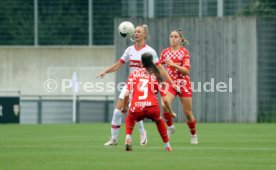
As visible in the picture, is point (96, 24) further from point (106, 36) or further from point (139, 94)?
point (139, 94)

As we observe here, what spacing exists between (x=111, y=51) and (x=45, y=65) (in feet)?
9.02

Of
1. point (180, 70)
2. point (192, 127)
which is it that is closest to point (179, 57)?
point (180, 70)

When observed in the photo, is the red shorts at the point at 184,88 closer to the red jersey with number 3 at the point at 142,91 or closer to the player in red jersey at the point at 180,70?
the player in red jersey at the point at 180,70

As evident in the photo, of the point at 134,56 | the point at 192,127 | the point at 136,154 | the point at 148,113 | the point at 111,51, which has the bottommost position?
the point at 136,154

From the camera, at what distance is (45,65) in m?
40.2

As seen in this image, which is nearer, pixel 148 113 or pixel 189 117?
pixel 148 113

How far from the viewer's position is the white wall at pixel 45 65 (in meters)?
39.5

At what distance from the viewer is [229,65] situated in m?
34.0

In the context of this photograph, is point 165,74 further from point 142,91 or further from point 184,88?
point 184,88

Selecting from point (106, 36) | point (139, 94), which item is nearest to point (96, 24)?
point (106, 36)

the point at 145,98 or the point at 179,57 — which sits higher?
the point at 179,57

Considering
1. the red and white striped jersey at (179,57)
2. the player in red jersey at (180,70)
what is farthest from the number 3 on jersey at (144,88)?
the red and white striped jersey at (179,57)

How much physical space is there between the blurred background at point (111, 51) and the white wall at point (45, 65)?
0.13 ft

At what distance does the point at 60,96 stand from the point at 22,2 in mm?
3756
